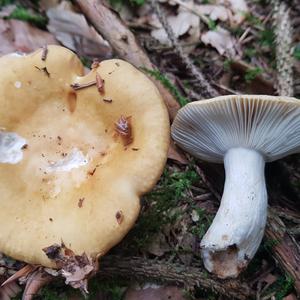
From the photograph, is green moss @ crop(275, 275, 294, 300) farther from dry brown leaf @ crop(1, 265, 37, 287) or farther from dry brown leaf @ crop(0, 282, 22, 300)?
Result: dry brown leaf @ crop(0, 282, 22, 300)

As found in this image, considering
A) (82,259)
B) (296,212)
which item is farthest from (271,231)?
(82,259)

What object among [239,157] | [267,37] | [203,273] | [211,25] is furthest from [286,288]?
[211,25]

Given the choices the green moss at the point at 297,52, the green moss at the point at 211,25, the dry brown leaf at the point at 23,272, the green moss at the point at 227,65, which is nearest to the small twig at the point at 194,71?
the green moss at the point at 227,65

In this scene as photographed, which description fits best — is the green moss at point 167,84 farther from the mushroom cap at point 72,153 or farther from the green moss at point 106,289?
the green moss at point 106,289

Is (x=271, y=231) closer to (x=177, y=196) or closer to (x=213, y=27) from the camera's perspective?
(x=177, y=196)

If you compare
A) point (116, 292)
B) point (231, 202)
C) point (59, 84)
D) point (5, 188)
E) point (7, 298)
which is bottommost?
point (7, 298)

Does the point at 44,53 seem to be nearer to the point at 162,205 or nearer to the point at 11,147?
the point at 11,147

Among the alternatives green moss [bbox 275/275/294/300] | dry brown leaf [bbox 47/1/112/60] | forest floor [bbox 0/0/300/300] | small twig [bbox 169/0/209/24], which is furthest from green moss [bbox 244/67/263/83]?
green moss [bbox 275/275/294/300]
